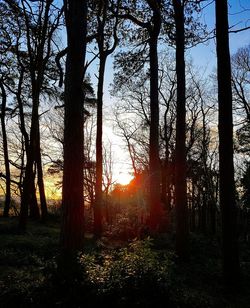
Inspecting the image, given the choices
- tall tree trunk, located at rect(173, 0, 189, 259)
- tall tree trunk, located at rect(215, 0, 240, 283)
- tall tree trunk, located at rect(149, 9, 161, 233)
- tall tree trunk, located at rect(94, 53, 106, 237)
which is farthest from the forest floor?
tall tree trunk, located at rect(94, 53, 106, 237)

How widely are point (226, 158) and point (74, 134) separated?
3.33 metres

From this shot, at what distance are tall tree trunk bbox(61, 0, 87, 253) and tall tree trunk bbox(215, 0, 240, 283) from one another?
10.1ft

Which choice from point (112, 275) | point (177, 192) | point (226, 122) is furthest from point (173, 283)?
point (177, 192)

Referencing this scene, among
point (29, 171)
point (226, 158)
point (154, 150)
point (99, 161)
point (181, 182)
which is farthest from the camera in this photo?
point (99, 161)

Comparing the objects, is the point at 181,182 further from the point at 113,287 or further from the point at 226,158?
the point at 113,287

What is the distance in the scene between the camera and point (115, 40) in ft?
47.5

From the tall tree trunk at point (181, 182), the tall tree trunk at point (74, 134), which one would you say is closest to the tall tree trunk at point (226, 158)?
the tall tree trunk at point (181, 182)

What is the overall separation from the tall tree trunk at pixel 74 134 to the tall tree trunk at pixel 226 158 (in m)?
3.08

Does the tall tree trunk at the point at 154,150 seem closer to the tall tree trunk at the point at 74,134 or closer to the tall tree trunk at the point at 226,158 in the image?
the tall tree trunk at the point at 226,158

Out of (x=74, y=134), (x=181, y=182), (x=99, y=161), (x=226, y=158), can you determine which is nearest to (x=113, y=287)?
(x=74, y=134)

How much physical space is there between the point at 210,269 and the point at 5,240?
699cm

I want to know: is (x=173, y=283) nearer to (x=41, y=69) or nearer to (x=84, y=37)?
(x=84, y=37)

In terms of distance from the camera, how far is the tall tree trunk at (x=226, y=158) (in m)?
6.93

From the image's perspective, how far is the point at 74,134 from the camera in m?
6.30
